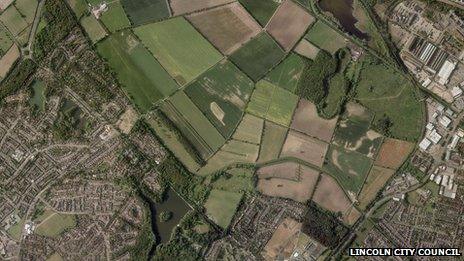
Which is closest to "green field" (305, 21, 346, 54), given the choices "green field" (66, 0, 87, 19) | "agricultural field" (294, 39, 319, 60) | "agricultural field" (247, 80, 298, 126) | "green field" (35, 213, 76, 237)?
"agricultural field" (294, 39, 319, 60)

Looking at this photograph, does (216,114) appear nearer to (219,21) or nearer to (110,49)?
(219,21)

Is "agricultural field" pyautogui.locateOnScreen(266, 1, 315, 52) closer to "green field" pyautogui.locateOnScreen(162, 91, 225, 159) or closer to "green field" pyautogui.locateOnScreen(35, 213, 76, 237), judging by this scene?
"green field" pyautogui.locateOnScreen(162, 91, 225, 159)

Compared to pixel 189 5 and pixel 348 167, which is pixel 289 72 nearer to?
pixel 348 167

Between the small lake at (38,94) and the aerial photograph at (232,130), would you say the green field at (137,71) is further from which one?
the small lake at (38,94)

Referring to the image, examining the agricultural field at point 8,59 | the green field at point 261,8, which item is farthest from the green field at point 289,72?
the agricultural field at point 8,59

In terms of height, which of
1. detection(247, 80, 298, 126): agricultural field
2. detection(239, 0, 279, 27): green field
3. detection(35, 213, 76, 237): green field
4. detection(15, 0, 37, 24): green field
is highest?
detection(239, 0, 279, 27): green field

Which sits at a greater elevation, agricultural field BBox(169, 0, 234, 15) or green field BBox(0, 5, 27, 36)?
agricultural field BBox(169, 0, 234, 15)

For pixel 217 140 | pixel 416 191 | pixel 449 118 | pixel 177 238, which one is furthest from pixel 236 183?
pixel 449 118
